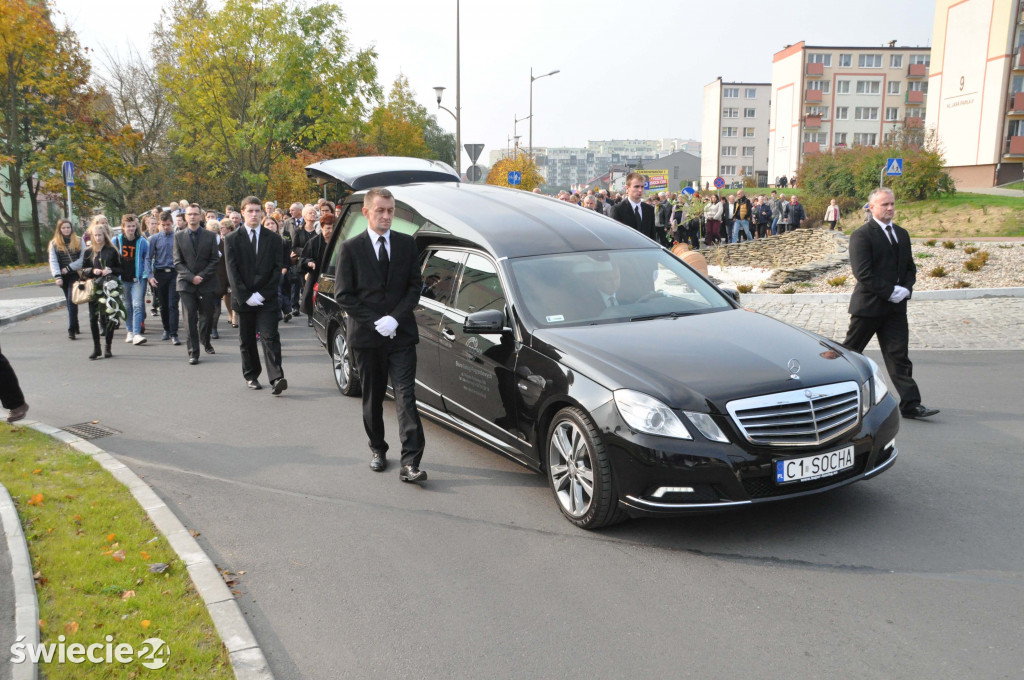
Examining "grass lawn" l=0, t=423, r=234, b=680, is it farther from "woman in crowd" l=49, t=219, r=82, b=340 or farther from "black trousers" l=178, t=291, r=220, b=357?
"woman in crowd" l=49, t=219, r=82, b=340

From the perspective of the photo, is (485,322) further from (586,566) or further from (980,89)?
(980,89)

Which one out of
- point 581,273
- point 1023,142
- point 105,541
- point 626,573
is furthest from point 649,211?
point 1023,142

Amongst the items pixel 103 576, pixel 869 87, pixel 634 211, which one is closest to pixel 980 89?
pixel 869 87

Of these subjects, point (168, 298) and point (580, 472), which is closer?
point (580, 472)

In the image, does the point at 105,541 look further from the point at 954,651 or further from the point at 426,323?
the point at 954,651

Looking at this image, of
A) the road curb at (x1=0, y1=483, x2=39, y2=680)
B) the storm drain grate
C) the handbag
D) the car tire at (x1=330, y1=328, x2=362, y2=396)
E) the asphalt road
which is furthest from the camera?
the handbag

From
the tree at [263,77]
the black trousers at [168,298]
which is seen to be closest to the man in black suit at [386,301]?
the black trousers at [168,298]

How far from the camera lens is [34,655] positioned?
3.71m

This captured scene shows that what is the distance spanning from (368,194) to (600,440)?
8.57 feet

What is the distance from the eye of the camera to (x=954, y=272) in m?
16.6

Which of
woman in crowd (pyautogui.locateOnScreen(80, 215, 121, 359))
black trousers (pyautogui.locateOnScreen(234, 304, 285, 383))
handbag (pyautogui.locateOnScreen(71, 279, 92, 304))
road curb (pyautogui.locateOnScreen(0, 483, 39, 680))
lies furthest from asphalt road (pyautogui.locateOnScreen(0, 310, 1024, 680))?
handbag (pyautogui.locateOnScreen(71, 279, 92, 304))

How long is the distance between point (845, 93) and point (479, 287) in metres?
96.3

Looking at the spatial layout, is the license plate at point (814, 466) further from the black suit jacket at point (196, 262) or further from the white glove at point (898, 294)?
the black suit jacket at point (196, 262)

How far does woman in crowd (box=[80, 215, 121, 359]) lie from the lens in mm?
11648
